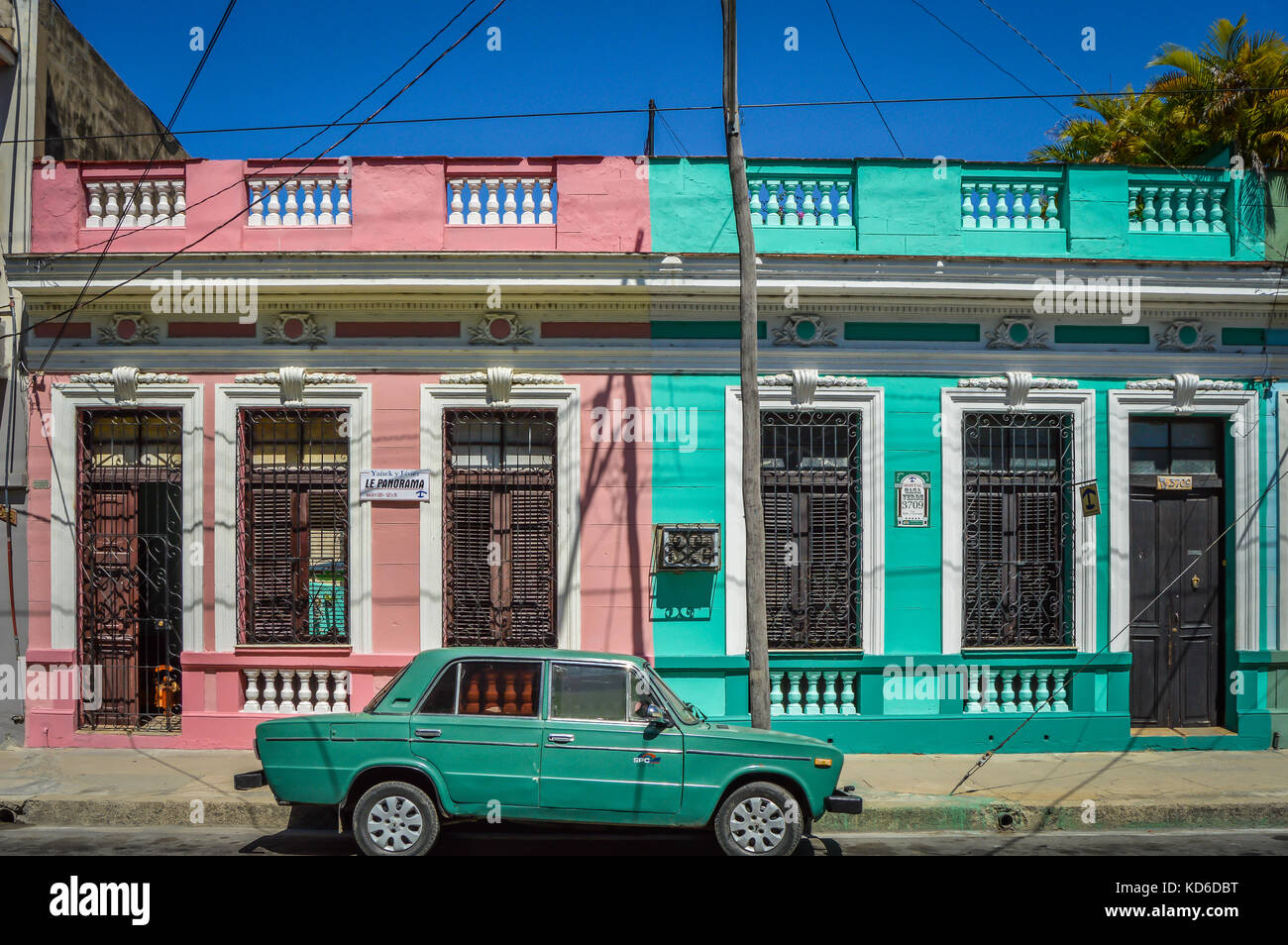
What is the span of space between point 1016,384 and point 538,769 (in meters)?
6.38

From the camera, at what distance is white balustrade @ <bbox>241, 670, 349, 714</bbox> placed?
986cm

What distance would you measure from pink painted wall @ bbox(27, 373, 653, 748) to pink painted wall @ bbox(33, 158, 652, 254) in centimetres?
141

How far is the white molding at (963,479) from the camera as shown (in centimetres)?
1011

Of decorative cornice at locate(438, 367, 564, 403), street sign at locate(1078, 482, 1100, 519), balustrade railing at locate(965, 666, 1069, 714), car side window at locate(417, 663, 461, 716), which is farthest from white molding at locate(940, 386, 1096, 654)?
car side window at locate(417, 663, 461, 716)

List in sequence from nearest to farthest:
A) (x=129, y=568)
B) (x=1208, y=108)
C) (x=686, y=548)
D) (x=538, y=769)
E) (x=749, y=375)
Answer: (x=538, y=769) < (x=749, y=375) < (x=686, y=548) < (x=129, y=568) < (x=1208, y=108)

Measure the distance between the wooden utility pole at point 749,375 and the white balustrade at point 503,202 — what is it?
2.48m

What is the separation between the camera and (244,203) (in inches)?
401

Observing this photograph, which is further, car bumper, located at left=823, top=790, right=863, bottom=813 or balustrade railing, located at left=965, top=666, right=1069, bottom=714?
balustrade railing, located at left=965, top=666, right=1069, bottom=714

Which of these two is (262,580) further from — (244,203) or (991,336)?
(991,336)

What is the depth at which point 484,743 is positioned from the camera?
6.68 m

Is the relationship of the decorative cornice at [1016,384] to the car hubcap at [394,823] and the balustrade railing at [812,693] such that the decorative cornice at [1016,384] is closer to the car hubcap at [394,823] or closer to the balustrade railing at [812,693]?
the balustrade railing at [812,693]

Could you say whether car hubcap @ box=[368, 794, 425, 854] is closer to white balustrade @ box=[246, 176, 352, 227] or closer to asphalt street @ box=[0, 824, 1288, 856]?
asphalt street @ box=[0, 824, 1288, 856]

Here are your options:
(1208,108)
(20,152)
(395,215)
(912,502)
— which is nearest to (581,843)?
(912,502)

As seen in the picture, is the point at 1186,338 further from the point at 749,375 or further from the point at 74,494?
the point at 74,494
